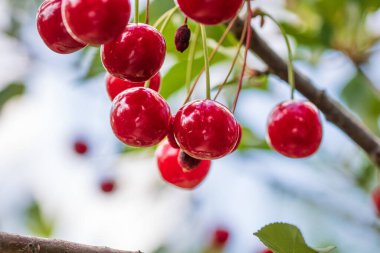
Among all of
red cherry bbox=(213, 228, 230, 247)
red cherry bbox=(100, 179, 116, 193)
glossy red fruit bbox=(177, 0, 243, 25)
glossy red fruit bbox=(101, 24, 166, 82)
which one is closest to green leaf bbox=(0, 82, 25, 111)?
red cherry bbox=(100, 179, 116, 193)

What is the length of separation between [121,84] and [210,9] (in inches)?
22.3

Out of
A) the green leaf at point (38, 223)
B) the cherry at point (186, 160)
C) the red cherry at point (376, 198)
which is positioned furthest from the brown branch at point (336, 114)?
the green leaf at point (38, 223)

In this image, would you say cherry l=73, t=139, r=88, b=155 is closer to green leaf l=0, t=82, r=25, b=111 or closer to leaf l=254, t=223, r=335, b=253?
green leaf l=0, t=82, r=25, b=111

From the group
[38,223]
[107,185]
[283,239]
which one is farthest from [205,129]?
[38,223]

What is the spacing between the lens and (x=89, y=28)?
1146 millimetres

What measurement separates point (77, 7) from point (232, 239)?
3.35m

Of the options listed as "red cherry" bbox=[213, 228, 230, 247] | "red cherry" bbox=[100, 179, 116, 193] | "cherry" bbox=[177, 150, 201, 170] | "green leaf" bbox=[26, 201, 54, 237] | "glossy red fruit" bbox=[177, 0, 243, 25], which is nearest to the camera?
"glossy red fruit" bbox=[177, 0, 243, 25]

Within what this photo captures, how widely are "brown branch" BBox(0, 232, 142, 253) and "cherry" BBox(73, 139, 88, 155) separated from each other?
3.25 meters

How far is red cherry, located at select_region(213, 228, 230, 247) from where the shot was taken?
4004 mm

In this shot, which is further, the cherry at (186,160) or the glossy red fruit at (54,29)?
the cherry at (186,160)

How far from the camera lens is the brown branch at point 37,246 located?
1.20 metres

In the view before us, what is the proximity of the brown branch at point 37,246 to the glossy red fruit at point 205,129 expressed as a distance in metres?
0.28

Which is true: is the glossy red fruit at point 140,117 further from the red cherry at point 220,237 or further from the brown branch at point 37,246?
the red cherry at point 220,237

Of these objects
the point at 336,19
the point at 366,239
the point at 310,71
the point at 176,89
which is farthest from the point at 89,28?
the point at 366,239
